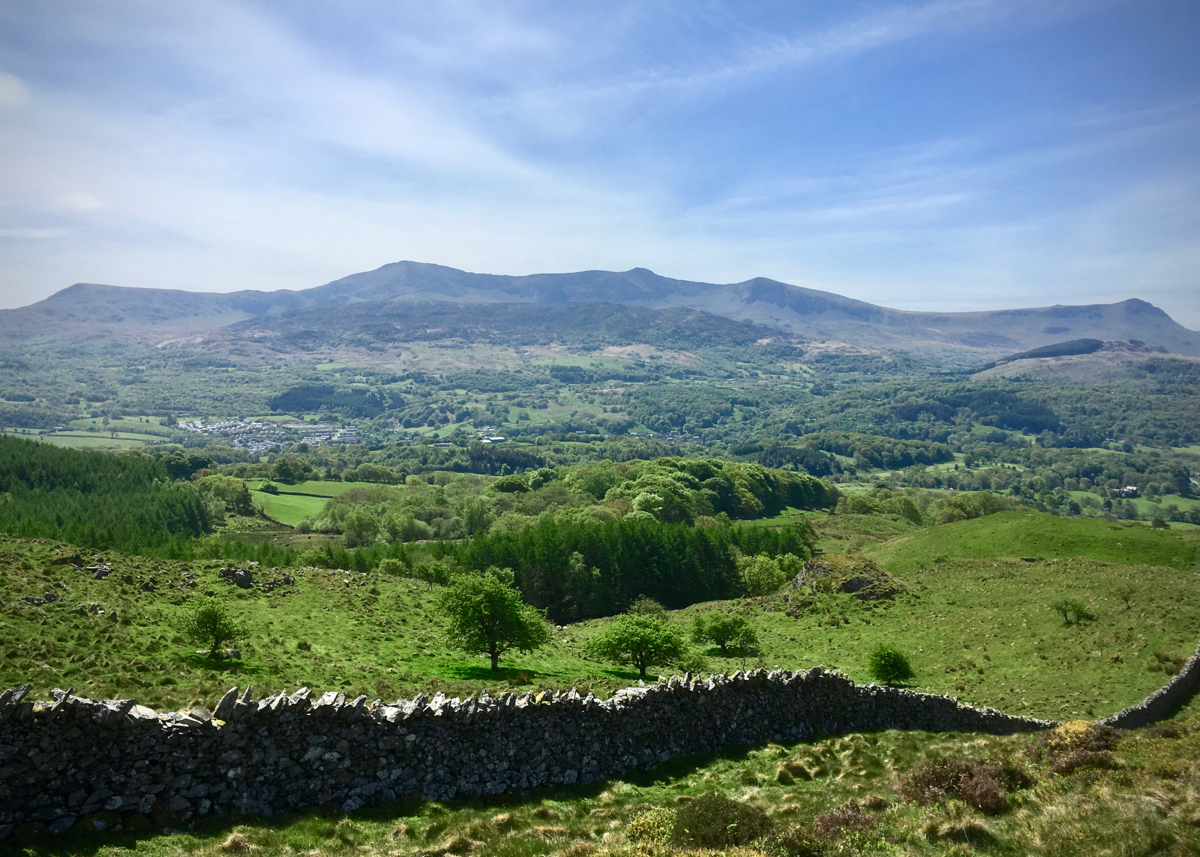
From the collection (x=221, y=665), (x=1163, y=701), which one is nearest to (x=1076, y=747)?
(x=1163, y=701)

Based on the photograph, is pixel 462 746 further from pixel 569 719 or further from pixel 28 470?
pixel 28 470

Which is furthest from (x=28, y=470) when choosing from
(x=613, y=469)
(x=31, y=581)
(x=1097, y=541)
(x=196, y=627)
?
(x=1097, y=541)

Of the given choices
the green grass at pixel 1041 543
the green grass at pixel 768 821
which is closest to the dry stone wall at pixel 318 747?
the green grass at pixel 768 821

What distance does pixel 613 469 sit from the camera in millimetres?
139000

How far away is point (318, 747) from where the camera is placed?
41.5 feet

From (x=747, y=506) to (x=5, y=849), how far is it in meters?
117

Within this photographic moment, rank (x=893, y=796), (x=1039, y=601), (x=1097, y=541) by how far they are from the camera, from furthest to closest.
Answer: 1. (x=1097, y=541)
2. (x=1039, y=601)
3. (x=893, y=796)

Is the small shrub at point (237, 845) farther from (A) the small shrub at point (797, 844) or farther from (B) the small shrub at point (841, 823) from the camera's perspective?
(B) the small shrub at point (841, 823)

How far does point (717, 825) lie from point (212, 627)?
57.9ft

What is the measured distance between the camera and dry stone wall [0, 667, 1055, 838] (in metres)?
10.6

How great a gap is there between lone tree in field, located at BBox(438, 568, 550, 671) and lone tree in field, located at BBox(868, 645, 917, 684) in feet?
54.1

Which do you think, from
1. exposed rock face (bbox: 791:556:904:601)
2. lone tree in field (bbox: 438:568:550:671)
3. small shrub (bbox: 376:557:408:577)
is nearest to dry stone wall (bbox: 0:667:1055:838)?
lone tree in field (bbox: 438:568:550:671)

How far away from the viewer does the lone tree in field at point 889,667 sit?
101 feet

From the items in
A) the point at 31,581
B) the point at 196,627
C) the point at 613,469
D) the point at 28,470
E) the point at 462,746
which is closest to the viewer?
the point at 462,746
